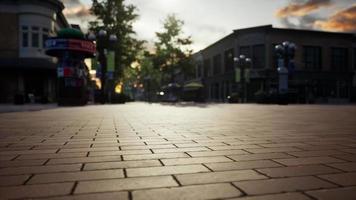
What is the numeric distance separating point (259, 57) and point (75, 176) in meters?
44.4

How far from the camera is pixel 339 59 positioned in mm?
47469

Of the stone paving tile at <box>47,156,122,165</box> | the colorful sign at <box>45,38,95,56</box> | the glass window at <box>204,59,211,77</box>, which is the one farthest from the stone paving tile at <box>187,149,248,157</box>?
the glass window at <box>204,59,211,77</box>

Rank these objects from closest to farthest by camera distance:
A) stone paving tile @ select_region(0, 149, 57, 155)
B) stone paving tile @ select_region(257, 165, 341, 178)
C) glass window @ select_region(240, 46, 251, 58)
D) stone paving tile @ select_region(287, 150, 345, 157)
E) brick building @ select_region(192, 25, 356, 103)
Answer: stone paving tile @ select_region(257, 165, 341, 178) → stone paving tile @ select_region(287, 150, 345, 157) → stone paving tile @ select_region(0, 149, 57, 155) → brick building @ select_region(192, 25, 356, 103) → glass window @ select_region(240, 46, 251, 58)

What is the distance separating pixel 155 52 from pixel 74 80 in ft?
84.0

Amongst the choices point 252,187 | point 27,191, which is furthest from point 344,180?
point 27,191

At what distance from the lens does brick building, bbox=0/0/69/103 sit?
29375mm

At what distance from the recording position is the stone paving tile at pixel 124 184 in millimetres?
2441

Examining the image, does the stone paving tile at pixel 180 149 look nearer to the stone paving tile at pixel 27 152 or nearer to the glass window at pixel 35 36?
the stone paving tile at pixel 27 152

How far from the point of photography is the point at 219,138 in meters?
5.41

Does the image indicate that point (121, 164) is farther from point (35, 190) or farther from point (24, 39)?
point (24, 39)

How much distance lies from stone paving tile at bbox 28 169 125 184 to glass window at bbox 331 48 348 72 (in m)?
49.8

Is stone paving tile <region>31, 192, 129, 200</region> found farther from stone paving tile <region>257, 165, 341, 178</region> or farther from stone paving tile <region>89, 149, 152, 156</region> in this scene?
stone paving tile <region>89, 149, 152, 156</region>

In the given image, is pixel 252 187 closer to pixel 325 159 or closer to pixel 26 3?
pixel 325 159

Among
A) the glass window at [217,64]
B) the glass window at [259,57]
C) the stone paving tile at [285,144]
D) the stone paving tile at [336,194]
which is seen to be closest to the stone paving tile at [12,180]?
the stone paving tile at [336,194]
